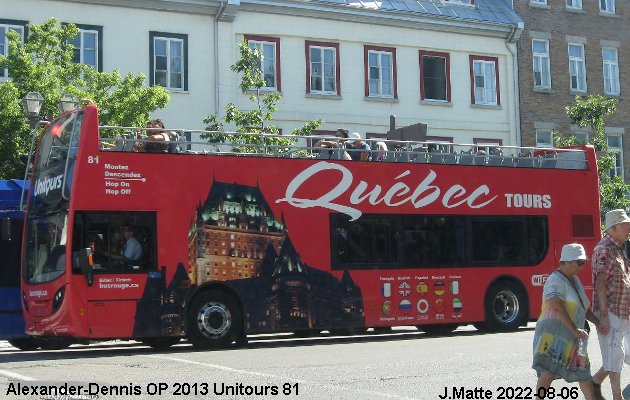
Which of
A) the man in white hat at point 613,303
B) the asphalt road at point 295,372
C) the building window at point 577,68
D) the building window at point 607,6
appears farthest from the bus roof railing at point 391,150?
the building window at point 607,6

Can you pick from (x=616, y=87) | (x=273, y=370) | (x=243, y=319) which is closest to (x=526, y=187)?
(x=243, y=319)

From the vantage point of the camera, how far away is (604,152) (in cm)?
3256

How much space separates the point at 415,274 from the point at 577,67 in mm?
21244

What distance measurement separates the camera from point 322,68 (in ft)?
106

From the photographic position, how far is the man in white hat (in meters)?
9.21

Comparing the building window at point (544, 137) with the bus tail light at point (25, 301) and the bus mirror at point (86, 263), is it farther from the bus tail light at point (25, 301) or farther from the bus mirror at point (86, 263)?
the bus mirror at point (86, 263)

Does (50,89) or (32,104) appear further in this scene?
(50,89)

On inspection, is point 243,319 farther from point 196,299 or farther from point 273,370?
point 273,370

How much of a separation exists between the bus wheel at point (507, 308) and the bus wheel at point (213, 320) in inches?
217

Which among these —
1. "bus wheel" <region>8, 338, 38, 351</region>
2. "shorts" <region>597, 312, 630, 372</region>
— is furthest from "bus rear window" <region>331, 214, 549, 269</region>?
"shorts" <region>597, 312, 630, 372</region>

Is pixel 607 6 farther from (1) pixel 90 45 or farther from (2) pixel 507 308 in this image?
(2) pixel 507 308

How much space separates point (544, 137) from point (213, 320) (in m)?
22.4

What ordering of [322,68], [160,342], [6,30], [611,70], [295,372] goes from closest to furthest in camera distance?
1. [295,372]
2. [160,342]
3. [6,30]
4. [322,68]
5. [611,70]

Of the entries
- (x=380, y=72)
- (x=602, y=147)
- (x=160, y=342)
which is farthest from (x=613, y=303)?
(x=380, y=72)
